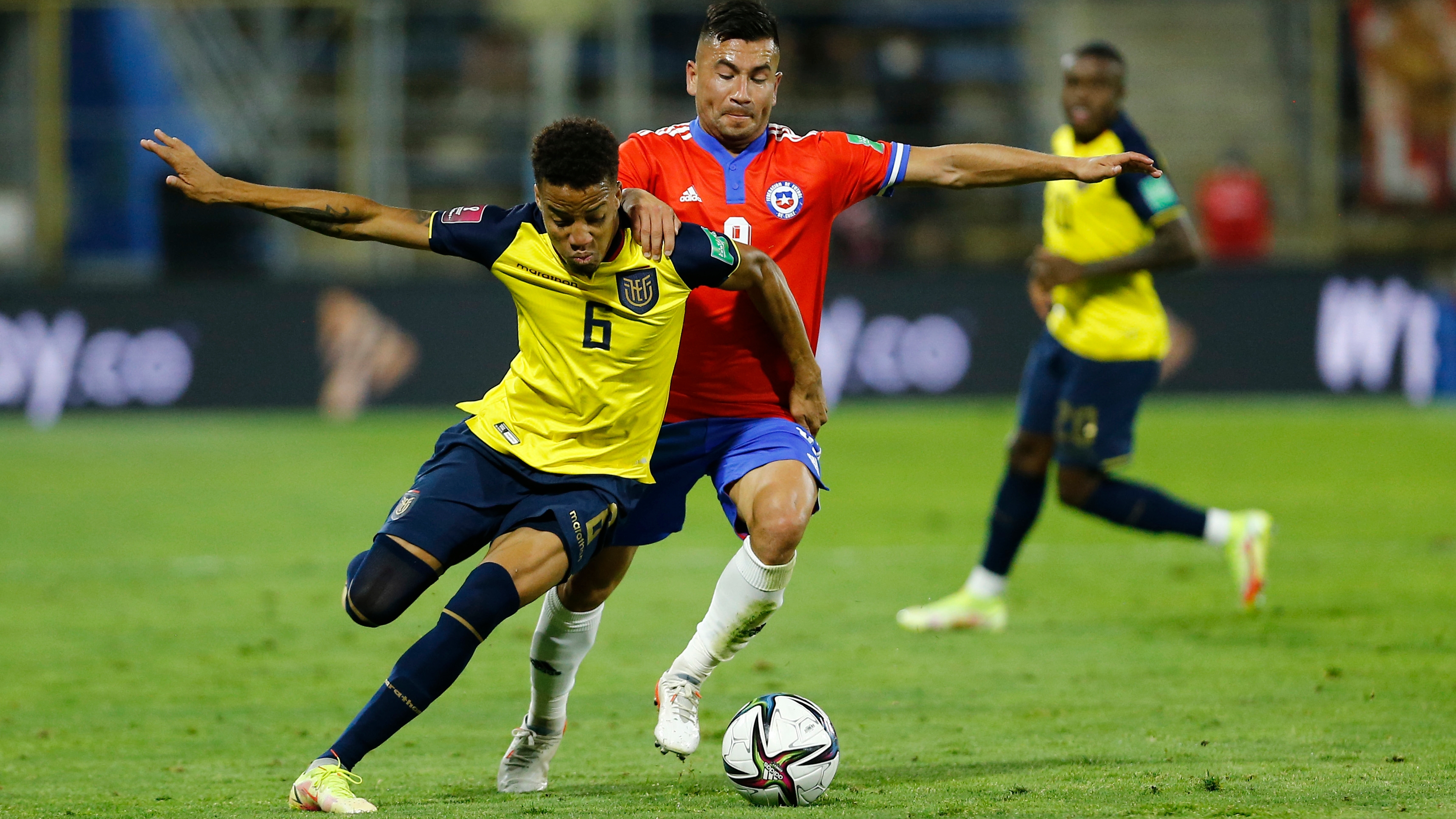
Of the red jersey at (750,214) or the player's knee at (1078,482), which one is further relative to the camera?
the player's knee at (1078,482)

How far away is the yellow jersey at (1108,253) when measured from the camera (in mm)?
7586

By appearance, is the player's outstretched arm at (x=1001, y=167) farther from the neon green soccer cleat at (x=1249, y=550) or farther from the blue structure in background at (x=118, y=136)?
the blue structure in background at (x=118, y=136)

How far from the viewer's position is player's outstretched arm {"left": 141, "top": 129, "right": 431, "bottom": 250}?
15.1 feet

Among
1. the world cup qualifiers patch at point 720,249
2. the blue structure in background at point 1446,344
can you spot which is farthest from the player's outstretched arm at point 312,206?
the blue structure in background at point 1446,344

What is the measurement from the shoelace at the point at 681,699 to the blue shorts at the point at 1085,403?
10.6 feet

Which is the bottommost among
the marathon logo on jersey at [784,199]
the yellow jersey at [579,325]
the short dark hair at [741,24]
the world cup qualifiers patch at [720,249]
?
the yellow jersey at [579,325]

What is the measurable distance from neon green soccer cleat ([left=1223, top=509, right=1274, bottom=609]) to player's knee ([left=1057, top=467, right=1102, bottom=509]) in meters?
0.68

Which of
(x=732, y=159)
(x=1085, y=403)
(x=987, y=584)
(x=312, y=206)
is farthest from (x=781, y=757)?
(x=1085, y=403)

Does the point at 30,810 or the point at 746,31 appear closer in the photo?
the point at 30,810

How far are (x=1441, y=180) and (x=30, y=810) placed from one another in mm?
20468

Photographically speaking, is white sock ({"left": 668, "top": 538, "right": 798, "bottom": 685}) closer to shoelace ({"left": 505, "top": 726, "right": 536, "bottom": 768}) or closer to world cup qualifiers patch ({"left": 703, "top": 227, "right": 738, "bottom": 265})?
shoelace ({"left": 505, "top": 726, "right": 536, "bottom": 768})

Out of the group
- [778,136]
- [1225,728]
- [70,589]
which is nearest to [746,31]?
[778,136]

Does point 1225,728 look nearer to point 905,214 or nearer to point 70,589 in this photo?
point 70,589

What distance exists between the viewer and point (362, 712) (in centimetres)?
439
